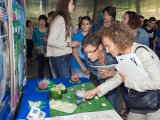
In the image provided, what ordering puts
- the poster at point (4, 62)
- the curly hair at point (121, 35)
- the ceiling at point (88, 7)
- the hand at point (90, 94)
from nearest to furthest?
1. the poster at point (4, 62)
2. the curly hair at point (121, 35)
3. the hand at point (90, 94)
4. the ceiling at point (88, 7)

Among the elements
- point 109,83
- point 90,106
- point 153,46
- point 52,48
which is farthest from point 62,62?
point 153,46

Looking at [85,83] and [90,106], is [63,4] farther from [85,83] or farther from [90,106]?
[90,106]

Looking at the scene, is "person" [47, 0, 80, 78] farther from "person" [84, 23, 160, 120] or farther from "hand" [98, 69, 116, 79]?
"person" [84, 23, 160, 120]

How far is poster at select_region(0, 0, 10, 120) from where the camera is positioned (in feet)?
2.59

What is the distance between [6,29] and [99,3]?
8.23 meters

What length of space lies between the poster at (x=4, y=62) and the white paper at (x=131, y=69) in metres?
0.82

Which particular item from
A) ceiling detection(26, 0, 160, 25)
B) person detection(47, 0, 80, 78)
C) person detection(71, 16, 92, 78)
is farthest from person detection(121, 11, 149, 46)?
ceiling detection(26, 0, 160, 25)

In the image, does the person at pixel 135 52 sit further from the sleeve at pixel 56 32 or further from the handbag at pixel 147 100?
the sleeve at pixel 56 32

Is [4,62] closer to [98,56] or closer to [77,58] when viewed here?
[98,56]

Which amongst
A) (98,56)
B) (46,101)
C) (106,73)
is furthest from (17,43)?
(106,73)

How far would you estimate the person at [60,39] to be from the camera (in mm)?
1746

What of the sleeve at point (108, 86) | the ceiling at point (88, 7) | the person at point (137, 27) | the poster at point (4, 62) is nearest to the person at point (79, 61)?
the person at point (137, 27)

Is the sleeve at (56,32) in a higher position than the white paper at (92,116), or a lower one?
higher

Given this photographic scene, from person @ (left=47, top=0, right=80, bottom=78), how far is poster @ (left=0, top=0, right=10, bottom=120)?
0.87 metres
